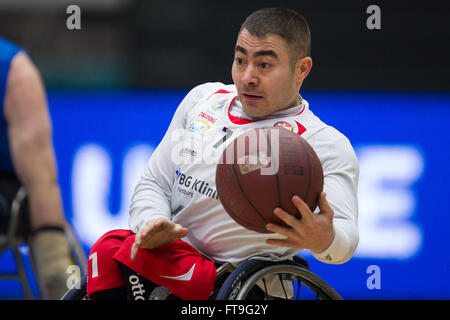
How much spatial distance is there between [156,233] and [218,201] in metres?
0.33

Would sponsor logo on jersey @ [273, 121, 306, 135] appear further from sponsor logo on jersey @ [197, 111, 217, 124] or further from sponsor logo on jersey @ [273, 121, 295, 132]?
sponsor logo on jersey @ [197, 111, 217, 124]

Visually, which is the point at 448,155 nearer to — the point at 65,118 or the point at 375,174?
the point at 375,174

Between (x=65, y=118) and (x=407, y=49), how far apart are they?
3498mm

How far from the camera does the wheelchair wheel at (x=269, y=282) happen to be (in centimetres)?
247

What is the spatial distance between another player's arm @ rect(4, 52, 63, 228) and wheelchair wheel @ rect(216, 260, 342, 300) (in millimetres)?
1764

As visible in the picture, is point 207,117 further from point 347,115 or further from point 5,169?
→ point 347,115

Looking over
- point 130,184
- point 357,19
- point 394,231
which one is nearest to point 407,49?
point 357,19

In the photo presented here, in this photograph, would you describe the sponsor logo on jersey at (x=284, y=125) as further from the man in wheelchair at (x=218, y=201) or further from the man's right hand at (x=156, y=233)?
the man's right hand at (x=156, y=233)

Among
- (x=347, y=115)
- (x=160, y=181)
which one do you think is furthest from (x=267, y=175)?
(x=347, y=115)

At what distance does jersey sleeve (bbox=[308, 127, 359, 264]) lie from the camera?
250cm

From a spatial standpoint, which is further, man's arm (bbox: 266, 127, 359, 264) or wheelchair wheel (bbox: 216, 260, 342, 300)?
wheelchair wheel (bbox: 216, 260, 342, 300)

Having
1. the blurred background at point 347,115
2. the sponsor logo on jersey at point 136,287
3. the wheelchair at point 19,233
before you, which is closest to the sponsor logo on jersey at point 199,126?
the sponsor logo on jersey at point 136,287

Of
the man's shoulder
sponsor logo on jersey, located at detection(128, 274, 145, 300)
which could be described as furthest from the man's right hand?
the man's shoulder

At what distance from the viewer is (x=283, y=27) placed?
8.94ft
